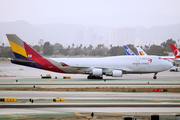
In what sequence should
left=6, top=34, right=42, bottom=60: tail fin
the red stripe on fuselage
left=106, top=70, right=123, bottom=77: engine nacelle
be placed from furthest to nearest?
the red stripe on fuselage
left=6, top=34, right=42, bottom=60: tail fin
left=106, top=70, right=123, bottom=77: engine nacelle

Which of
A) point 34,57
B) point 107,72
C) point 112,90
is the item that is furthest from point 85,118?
point 34,57

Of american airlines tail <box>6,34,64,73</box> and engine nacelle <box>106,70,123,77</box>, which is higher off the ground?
american airlines tail <box>6,34,64,73</box>

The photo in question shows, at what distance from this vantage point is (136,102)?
1798 cm

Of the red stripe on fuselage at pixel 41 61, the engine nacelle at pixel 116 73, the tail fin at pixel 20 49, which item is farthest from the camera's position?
the red stripe on fuselage at pixel 41 61

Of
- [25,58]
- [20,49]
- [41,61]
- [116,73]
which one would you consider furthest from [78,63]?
[20,49]

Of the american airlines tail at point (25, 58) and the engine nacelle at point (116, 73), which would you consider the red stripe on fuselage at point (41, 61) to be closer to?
the american airlines tail at point (25, 58)

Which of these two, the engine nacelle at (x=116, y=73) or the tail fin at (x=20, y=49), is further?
the tail fin at (x=20, y=49)

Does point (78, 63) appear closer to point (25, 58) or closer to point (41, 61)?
point (41, 61)

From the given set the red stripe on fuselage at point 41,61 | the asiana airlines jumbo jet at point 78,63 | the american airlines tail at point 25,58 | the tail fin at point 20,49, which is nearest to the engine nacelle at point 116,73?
the asiana airlines jumbo jet at point 78,63

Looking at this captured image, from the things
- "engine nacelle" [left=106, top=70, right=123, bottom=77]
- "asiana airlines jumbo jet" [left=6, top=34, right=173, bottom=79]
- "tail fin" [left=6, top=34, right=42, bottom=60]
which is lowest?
"engine nacelle" [left=106, top=70, right=123, bottom=77]

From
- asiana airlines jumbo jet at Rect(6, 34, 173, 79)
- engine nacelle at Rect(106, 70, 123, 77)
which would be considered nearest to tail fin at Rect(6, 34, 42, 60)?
asiana airlines jumbo jet at Rect(6, 34, 173, 79)

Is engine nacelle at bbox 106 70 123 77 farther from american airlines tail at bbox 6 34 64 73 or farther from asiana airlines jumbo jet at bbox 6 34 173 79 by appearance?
american airlines tail at bbox 6 34 64 73

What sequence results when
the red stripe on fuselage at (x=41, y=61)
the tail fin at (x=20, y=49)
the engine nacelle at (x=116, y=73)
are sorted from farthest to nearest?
the red stripe on fuselage at (x=41, y=61) → the tail fin at (x=20, y=49) → the engine nacelle at (x=116, y=73)

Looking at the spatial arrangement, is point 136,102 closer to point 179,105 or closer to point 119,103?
point 119,103
